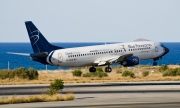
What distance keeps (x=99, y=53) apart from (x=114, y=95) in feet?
89.7

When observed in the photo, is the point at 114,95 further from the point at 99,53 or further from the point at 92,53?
the point at 99,53

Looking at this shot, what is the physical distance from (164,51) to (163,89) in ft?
88.7

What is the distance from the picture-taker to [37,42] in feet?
243

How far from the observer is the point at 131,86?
60.5 metres

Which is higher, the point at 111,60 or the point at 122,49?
the point at 122,49

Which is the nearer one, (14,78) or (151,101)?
(151,101)

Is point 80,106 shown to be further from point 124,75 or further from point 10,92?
point 124,75

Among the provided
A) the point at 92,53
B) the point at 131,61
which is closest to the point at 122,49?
the point at 131,61

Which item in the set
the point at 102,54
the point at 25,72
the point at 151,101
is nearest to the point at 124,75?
the point at 102,54

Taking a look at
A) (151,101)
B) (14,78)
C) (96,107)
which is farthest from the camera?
(14,78)

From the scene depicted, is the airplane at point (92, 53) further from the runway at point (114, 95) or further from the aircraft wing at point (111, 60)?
the runway at point (114, 95)

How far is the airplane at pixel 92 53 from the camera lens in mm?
73812

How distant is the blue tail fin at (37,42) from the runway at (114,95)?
1288 cm

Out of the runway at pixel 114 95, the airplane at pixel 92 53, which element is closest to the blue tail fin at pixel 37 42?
the airplane at pixel 92 53
